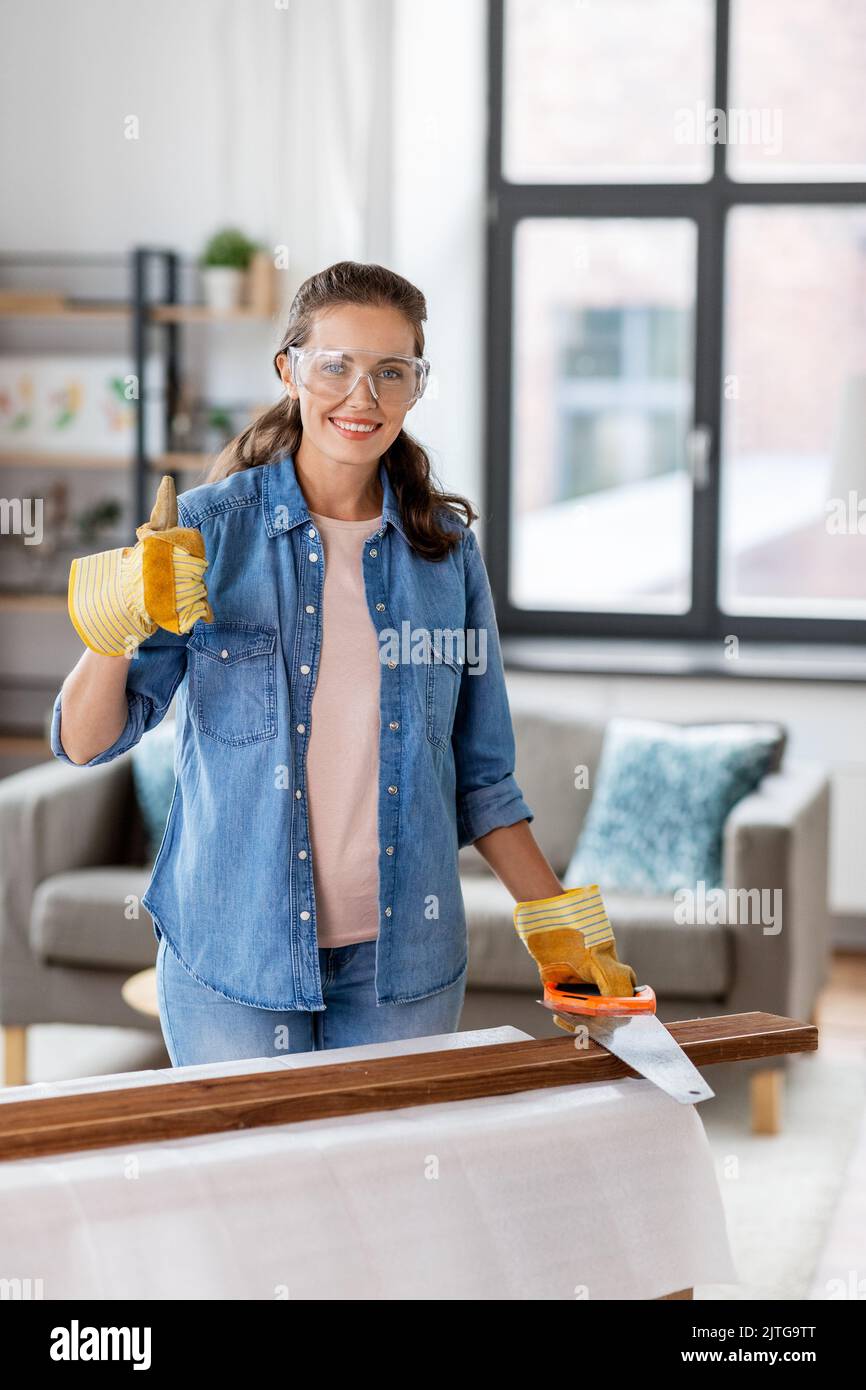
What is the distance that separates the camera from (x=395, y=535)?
158 centimetres

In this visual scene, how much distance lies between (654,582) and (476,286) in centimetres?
101

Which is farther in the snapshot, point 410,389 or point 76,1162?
point 410,389

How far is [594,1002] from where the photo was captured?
4.94 ft

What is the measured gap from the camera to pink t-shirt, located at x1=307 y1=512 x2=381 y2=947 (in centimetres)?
152

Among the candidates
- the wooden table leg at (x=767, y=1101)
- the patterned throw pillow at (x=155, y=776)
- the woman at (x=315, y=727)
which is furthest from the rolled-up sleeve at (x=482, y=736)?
the patterned throw pillow at (x=155, y=776)

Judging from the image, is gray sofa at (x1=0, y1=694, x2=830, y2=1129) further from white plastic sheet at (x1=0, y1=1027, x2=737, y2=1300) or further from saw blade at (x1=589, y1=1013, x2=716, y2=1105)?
white plastic sheet at (x1=0, y1=1027, x2=737, y2=1300)

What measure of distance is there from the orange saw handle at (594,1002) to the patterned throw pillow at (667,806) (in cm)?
182

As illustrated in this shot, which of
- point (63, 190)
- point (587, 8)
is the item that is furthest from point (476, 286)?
point (63, 190)

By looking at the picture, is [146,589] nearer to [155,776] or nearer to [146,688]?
[146,688]

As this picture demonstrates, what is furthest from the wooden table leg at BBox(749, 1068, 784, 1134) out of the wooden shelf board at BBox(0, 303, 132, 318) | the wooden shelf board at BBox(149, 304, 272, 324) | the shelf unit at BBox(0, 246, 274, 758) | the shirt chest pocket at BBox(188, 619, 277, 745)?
the wooden shelf board at BBox(0, 303, 132, 318)

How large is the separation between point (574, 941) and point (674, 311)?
3.50 metres

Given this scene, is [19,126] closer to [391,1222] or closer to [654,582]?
[654,582]

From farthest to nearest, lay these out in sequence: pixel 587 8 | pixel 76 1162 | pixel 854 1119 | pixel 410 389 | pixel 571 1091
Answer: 1. pixel 587 8
2. pixel 854 1119
3. pixel 410 389
4. pixel 571 1091
5. pixel 76 1162
